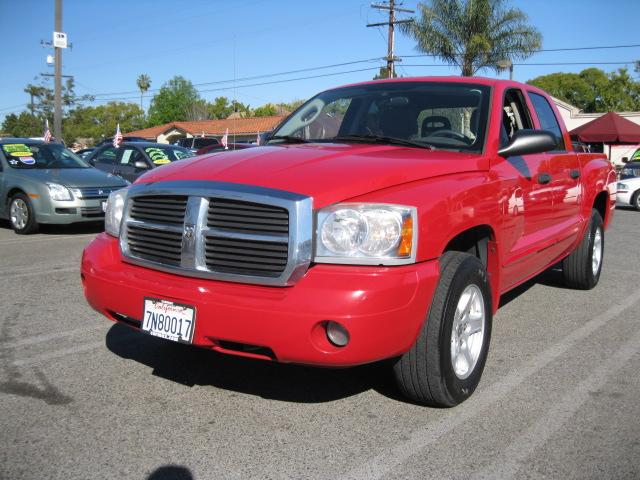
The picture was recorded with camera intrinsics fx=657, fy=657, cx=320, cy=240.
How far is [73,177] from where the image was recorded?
Answer: 10.4 m

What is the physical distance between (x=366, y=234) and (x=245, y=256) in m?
0.58

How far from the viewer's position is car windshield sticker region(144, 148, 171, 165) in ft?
45.3

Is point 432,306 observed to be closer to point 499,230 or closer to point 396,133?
point 499,230

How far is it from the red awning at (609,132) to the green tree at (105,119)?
65513 millimetres

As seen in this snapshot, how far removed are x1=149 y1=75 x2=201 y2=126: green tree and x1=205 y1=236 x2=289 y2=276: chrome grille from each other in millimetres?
95573

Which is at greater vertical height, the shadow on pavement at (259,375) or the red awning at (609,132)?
the red awning at (609,132)

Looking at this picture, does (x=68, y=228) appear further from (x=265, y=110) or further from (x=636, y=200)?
(x=265, y=110)

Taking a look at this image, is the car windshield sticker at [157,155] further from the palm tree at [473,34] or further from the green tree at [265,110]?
the green tree at [265,110]

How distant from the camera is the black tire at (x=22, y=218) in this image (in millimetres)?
10055

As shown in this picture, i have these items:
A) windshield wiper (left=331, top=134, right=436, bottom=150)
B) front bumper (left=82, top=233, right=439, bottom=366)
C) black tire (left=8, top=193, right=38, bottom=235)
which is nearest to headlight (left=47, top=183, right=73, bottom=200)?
black tire (left=8, top=193, right=38, bottom=235)

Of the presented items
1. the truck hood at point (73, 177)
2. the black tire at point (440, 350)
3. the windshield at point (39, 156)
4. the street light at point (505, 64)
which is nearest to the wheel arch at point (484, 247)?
the black tire at point (440, 350)

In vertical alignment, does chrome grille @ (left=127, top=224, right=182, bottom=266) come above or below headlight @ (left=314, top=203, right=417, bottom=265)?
below

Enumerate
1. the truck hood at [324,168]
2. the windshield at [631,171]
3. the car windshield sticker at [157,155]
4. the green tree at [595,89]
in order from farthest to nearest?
the green tree at [595,89] → the windshield at [631,171] → the car windshield sticker at [157,155] → the truck hood at [324,168]

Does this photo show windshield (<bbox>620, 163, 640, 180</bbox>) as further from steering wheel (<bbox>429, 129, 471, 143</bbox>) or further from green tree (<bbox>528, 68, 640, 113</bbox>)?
green tree (<bbox>528, 68, 640, 113</bbox>)
